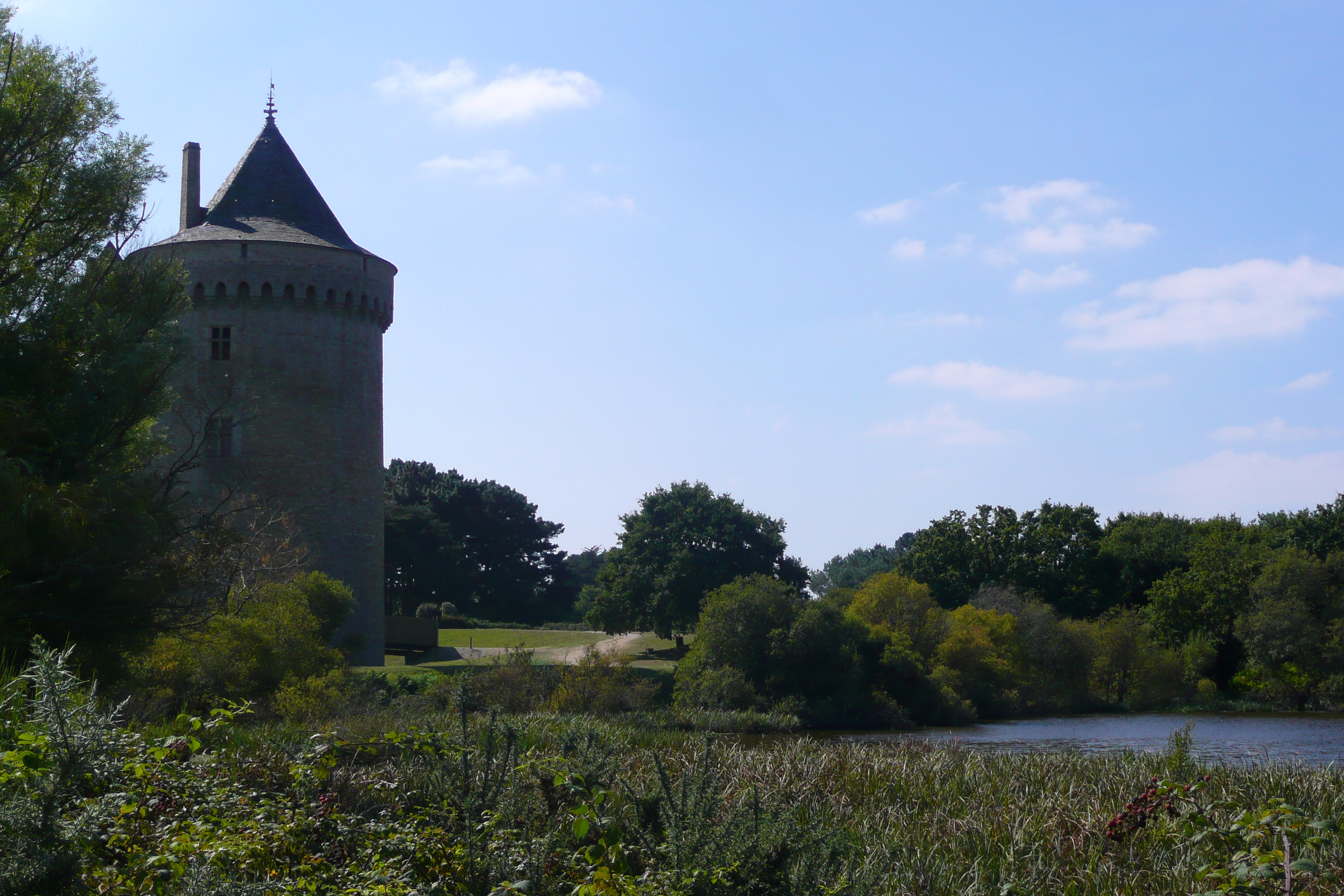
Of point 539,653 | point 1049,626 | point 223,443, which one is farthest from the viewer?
point 1049,626

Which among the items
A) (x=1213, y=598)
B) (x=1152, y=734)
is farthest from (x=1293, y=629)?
(x=1152, y=734)

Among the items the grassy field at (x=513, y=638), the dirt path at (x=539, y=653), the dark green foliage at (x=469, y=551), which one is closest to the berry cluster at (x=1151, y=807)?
the dirt path at (x=539, y=653)

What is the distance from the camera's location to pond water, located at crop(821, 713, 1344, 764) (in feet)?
70.0

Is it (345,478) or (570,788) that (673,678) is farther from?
(570,788)

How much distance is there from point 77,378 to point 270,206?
69.6 feet

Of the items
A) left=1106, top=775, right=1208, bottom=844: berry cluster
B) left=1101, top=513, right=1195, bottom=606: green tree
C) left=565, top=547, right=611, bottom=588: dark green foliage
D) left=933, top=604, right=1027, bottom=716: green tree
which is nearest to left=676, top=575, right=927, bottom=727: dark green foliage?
left=933, top=604, right=1027, bottom=716: green tree

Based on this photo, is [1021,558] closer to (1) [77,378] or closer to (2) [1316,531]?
(2) [1316,531]

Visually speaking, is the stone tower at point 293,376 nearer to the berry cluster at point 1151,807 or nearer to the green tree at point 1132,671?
the green tree at point 1132,671

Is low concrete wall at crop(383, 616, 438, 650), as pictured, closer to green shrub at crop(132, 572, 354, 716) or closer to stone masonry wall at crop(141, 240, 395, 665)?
stone masonry wall at crop(141, 240, 395, 665)

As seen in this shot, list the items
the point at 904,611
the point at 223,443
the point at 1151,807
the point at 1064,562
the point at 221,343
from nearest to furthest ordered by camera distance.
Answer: the point at 1151,807 → the point at 223,443 → the point at 221,343 → the point at 904,611 → the point at 1064,562

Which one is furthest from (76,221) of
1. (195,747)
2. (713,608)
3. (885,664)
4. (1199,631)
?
(1199,631)

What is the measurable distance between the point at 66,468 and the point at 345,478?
1868 cm

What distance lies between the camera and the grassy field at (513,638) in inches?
1550

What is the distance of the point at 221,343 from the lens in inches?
1142
